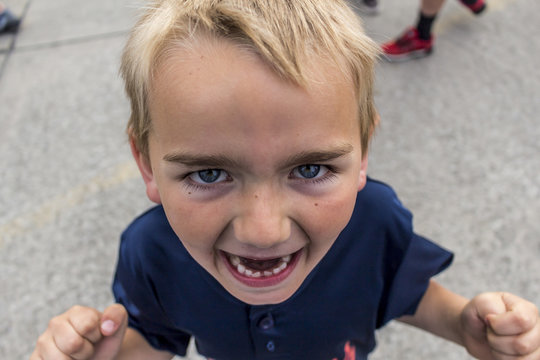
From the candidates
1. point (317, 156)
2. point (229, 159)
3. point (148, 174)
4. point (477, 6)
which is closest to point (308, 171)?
point (317, 156)

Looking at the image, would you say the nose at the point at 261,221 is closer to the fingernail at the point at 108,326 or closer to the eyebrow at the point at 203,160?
the eyebrow at the point at 203,160

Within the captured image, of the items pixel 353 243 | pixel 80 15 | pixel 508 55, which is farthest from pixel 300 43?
pixel 80 15

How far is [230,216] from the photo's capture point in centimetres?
84

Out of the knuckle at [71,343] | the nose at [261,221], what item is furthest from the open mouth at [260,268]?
the knuckle at [71,343]

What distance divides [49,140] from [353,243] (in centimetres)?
205

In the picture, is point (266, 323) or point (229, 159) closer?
point (229, 159)

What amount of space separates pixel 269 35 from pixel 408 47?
241cm

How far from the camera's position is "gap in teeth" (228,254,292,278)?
945mm

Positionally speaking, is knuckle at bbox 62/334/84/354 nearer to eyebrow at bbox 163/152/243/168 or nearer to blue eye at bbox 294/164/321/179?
eyebrow at bbox 163/152/243/168

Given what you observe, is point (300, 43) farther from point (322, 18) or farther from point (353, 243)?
point (353, 243)

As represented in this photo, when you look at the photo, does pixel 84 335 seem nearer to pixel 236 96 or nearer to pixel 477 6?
pixel 236 96

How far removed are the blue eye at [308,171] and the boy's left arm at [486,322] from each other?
1.68 feet

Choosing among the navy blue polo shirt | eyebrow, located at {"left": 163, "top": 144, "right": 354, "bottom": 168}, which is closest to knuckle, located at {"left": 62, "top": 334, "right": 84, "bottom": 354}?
the navy blue polo shirt

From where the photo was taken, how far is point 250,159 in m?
0.78
